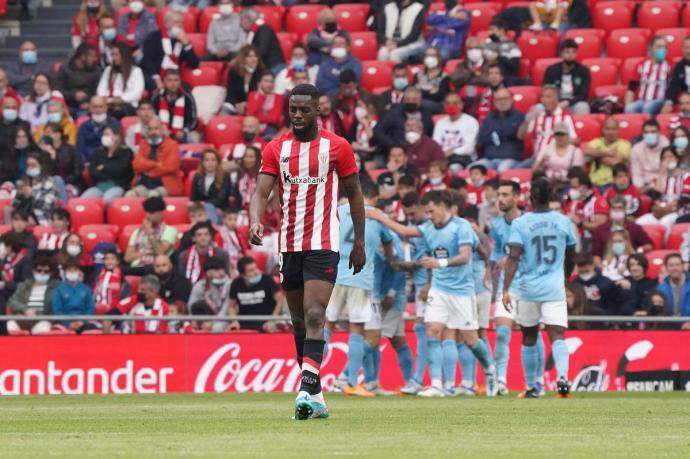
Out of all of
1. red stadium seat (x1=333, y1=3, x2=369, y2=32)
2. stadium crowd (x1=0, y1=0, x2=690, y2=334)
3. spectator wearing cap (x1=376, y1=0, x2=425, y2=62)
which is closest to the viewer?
stadium crowd (x1=0, y1=0, x2=690, y2=334)

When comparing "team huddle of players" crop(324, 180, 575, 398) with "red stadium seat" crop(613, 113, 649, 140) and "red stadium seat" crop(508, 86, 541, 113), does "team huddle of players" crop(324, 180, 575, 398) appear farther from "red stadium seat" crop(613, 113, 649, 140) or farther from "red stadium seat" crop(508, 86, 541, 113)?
"red stadium seat" crop(508, 86, 541, 113)

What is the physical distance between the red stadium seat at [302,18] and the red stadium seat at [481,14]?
276 cm

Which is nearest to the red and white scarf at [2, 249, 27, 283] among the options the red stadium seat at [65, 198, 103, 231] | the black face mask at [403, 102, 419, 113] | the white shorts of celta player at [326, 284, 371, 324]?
the red stadium seat at [65, 198, 103, 231]

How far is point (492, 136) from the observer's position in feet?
80.5

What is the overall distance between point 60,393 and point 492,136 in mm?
7834

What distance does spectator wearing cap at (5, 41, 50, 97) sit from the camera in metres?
28.3

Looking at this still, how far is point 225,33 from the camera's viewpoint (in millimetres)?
27766

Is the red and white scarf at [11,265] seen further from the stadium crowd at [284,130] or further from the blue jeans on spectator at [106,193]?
the blue jeans on spectator at [106,193]

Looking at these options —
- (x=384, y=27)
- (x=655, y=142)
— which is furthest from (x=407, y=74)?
(x=655, y=142)

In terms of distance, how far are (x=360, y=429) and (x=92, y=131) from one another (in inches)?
636

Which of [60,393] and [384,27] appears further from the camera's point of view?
[384,27]

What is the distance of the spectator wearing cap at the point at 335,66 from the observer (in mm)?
26094

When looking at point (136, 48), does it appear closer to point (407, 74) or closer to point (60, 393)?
point (407, 74)

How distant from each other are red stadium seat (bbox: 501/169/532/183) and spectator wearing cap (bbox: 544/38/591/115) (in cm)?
194
